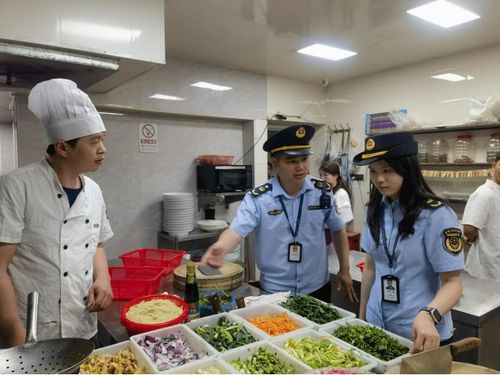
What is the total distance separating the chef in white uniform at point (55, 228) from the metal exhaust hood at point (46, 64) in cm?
57

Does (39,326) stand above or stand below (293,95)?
below

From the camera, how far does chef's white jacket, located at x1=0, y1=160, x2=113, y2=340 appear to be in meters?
1.33

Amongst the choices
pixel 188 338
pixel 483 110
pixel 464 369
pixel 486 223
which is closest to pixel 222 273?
pixel 188 338

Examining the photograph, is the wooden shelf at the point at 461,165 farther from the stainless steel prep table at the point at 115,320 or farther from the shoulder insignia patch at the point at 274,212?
the stainless steel prep table at the point at 115,320

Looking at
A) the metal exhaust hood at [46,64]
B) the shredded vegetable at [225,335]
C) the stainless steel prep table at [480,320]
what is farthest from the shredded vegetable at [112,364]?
the stainless steel prep table at [480,320]

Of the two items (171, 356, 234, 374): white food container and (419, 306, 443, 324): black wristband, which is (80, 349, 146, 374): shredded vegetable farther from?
(419, 306, 443, 324): black wristband

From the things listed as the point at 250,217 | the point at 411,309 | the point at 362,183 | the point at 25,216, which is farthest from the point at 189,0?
the point at 362,183

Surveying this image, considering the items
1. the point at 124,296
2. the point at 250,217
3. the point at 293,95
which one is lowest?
the point at 124,296

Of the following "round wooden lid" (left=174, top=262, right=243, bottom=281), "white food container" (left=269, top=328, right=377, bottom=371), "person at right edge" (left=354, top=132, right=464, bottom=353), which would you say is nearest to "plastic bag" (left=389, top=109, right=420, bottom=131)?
"person at right edge" (left=354, top=132, right=464, bottom=353)

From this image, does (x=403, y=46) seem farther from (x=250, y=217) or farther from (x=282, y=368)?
(x=282, y=368)

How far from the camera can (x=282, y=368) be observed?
3.73 feet

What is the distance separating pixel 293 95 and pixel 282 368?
14.4 ft

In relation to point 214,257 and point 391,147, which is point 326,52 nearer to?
point 391,147

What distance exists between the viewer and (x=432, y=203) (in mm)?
1472
